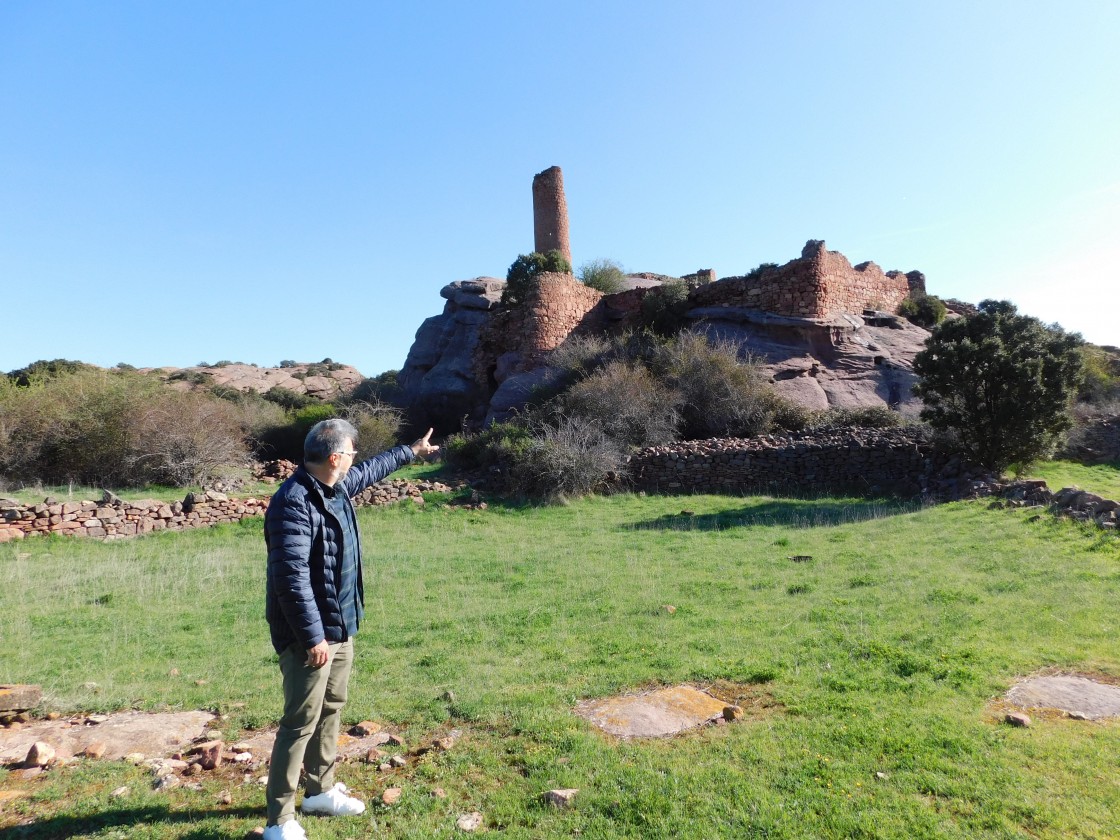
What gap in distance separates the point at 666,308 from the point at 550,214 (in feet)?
30.4

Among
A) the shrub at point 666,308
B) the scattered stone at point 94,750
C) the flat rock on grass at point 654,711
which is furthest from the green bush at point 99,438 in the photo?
Answer: the flat rock on grass at point 654,711

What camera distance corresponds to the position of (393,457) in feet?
14.7

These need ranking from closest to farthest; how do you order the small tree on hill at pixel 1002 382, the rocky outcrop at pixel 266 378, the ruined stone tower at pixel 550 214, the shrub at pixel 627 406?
the small tree on hill at pixel 1002 382 → the shrub at pixel 627 406 → the ruined stone tower at pixel 550 214 → the rocky outcrop at pixel 266 378

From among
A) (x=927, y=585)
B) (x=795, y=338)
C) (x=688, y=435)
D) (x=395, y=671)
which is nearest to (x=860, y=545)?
(x=927, y=585)

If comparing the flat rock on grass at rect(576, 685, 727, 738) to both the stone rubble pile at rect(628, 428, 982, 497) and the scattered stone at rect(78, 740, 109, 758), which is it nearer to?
the scattered stone at rect(78, 740, 109, 758)

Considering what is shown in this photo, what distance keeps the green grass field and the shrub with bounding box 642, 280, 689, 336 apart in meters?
14.2

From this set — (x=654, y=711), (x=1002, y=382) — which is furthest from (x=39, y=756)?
(x=1002, y=382)

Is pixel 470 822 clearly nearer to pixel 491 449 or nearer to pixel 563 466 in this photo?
pixel 563 466

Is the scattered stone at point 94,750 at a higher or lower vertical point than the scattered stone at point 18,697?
lower

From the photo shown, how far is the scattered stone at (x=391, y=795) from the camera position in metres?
3.55

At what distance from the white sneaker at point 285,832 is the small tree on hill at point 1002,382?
614 inches

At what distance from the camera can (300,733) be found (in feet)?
10.8

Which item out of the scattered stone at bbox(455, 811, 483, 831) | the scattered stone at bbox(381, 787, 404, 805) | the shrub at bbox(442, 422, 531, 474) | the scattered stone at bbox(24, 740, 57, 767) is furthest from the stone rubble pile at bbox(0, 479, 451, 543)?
the scattered stone at bbox(455, 811, 483, 831)

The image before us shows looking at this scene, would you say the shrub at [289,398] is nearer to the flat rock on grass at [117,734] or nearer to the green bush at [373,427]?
the green bush at [373,427]
